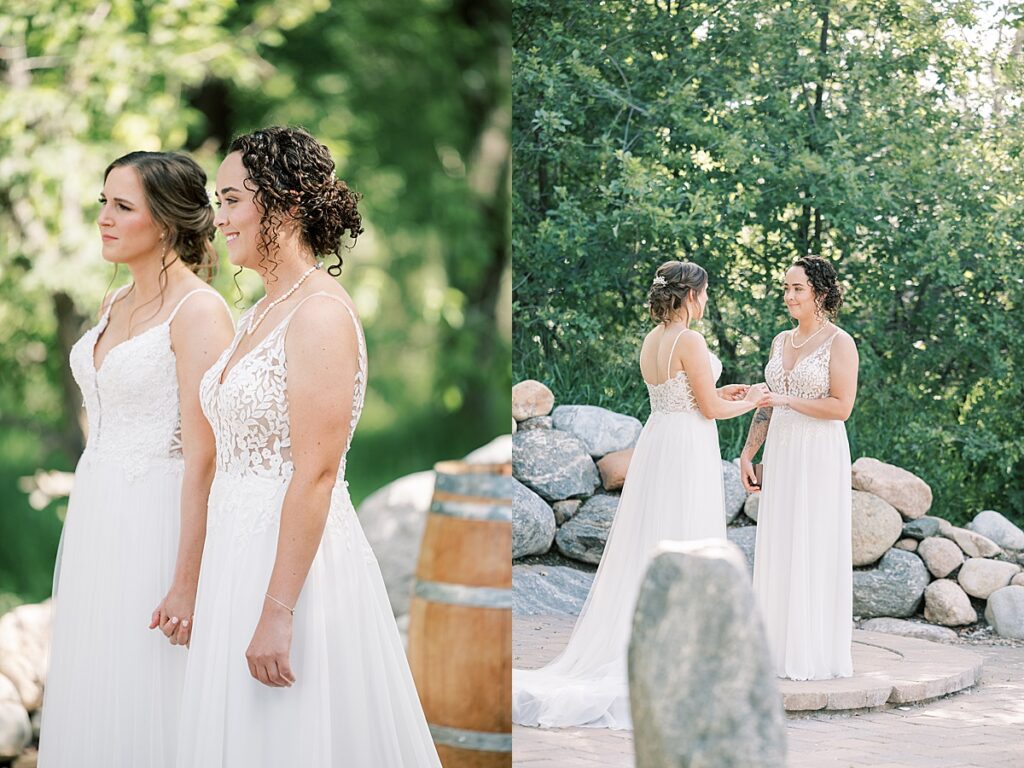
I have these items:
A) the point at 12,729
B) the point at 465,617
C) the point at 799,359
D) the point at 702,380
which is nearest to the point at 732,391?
the point at 702,380

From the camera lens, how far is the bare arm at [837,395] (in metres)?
3.48

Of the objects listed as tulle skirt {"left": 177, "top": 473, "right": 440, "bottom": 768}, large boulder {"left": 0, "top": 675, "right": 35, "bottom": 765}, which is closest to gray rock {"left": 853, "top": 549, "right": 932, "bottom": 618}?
tulle skirt {"left": 177, "top": 473, "right": 440, "bottom": 768}

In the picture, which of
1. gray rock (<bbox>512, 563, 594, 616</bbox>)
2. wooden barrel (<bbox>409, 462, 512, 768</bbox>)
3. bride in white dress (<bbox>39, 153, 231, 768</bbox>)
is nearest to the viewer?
bride in white dress (<bbox>39, 153, 231, 768</bbox>)

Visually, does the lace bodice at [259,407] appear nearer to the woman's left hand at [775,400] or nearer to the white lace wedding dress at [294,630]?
the white lace wedding dress at [294,630]

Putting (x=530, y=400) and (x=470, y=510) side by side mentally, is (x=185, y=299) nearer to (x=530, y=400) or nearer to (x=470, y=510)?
(x=470, y=510)

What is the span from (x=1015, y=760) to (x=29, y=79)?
14.2ft

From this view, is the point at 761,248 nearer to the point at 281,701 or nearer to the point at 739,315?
the point at 739,315

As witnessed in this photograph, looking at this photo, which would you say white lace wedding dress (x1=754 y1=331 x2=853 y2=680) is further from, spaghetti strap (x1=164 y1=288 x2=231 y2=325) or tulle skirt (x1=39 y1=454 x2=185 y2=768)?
tulle skirt (x1=39 y1=454 x2=185 y2=768)

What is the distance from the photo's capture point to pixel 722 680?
1609 mm

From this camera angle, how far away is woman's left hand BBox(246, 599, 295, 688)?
1.97 metres

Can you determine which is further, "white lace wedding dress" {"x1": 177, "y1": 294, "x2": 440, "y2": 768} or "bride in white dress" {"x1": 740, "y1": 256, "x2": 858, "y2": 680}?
"bride in white dress" {"x1": 740, "y1": 256, "x2": 858, "y2": 680}

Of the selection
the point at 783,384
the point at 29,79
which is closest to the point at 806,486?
the point at 783,384

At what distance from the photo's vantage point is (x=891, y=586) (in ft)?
11.9

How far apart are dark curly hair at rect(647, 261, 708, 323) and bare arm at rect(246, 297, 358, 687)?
5.52 feet
